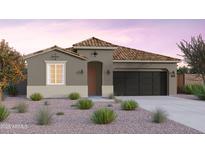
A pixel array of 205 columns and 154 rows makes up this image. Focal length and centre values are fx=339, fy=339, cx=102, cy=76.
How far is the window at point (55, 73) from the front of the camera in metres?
24.2

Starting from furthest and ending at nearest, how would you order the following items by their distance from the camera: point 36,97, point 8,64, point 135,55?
point 135,55 → point 36,97 → point 8,64

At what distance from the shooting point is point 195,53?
30.9 meters

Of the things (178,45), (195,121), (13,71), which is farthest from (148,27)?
(195,121)

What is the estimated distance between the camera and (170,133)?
10109 mm

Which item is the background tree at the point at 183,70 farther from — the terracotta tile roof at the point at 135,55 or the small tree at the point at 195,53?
the terracotta tile roof at the point at 135,55

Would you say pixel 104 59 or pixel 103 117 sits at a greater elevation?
pixel 104 59

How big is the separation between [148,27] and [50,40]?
8833 millimetres

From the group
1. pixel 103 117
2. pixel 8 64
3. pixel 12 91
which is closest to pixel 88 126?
pixel 103 117

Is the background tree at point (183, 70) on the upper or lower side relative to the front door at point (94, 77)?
upper

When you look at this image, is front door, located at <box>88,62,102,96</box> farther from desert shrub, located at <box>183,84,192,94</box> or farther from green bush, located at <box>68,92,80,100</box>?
desert shrub, located at <box>183,84,192,94</box>

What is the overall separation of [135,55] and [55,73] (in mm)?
7879

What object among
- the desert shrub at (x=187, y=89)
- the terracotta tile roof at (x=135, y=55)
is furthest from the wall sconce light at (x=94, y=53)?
the desert shrub at (x=187, y=89)

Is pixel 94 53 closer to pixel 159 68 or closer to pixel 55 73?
pixel 55 73

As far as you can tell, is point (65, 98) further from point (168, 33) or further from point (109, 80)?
point (168, 33)
